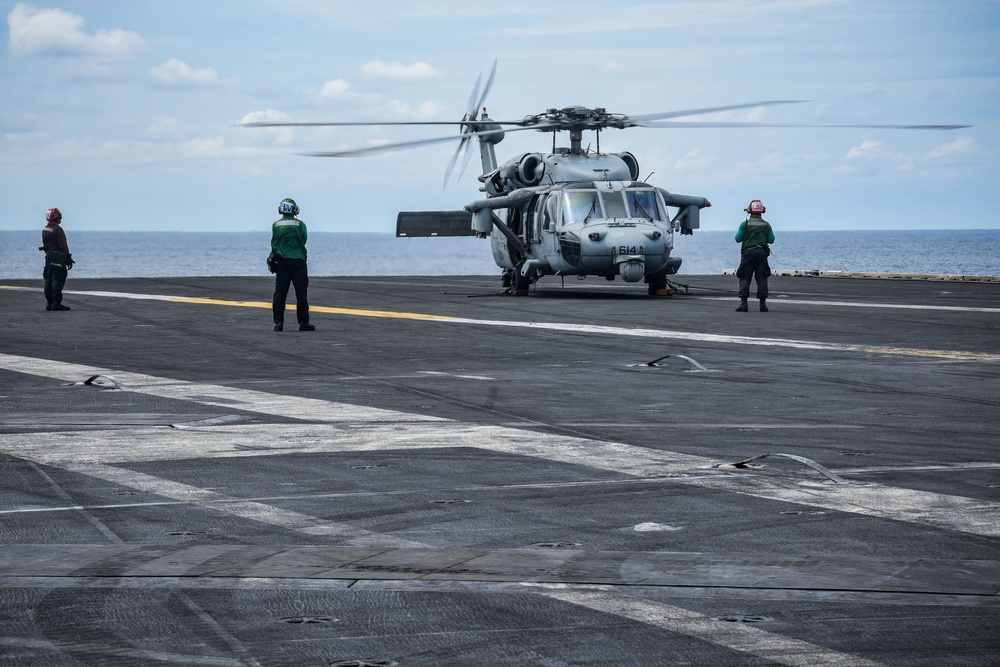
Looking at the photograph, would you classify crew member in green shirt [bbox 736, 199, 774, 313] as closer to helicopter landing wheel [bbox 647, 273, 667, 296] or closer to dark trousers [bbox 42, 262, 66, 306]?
helicopter landing wheel [bbox 647, 273, 667, 296]

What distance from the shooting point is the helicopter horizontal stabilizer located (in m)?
36.7

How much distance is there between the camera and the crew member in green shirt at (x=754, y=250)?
2352 cm

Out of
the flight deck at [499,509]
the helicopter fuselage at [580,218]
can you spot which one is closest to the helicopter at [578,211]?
the helicopter fuselage at [580,218]

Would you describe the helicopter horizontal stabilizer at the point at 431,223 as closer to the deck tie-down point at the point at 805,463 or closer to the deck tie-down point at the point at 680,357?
the deck tie-down point at the point at 680,357

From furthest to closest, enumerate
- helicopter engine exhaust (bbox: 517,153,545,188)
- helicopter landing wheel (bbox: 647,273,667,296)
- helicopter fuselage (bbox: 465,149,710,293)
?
1. helicopter engine exhaust (bbox: 517,153,545,188)
2. helicopter landing wheel (bbox: 647,273,667,296)
3. helicopter fuselage (bbox: 465,149,710,293)

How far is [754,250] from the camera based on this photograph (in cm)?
2350

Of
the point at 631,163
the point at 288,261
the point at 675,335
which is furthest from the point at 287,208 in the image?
the point at 631,163

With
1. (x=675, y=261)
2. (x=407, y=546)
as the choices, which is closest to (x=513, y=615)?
(x=407, y=546)

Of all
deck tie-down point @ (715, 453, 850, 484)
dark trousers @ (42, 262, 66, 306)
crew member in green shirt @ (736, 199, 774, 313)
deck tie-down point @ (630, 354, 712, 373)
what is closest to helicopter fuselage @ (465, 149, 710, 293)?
crew member in green shirt @ (736, 199, 774, 313)

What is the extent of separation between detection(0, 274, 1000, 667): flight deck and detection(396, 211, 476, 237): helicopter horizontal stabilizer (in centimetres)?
2095

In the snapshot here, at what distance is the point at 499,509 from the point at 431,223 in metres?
30.5

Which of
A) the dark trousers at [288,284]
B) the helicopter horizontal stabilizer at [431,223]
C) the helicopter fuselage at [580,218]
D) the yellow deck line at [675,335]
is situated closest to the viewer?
the yellow deck line at [675,335]

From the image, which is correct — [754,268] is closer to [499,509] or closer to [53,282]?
[53,282]

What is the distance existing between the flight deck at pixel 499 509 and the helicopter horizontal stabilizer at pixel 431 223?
68.7 ft
